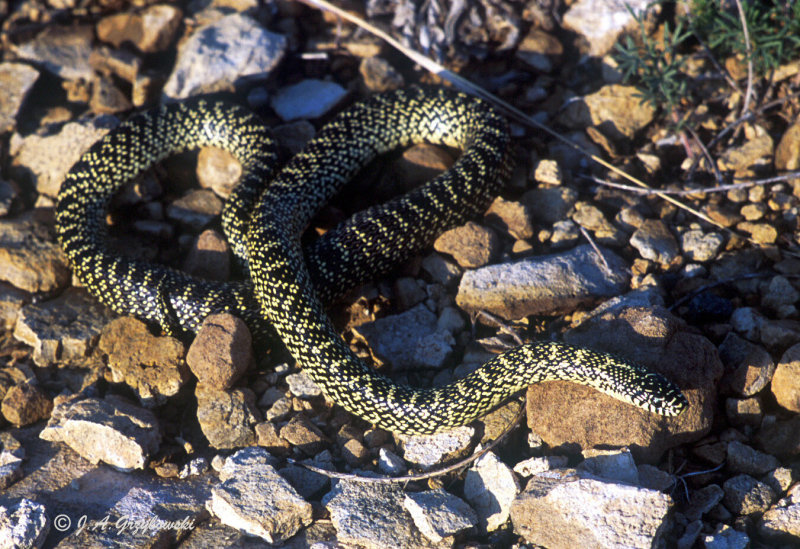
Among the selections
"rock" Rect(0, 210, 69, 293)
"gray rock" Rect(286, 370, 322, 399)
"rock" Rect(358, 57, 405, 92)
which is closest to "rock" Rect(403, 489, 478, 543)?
"gray rock" Rect(286, 370, 322, 399)

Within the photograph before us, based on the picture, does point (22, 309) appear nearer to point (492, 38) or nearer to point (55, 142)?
point (55, 142)

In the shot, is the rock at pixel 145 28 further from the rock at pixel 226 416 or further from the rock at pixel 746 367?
the rock at pixel 746 367

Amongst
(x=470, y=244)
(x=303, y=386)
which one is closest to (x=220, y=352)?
(x=303, y=386)

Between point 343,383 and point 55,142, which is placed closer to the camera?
point 343,383

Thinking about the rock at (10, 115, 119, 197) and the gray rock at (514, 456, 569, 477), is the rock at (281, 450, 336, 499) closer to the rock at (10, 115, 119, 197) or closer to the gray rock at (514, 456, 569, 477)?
the gray rock at (514, 456, 569, 477)

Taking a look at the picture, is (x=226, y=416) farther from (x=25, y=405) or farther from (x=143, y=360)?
(x=25, y=405)

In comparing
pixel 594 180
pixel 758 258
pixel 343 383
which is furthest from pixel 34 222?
pixel 758 258

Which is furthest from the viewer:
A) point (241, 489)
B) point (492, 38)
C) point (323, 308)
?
point (492, 38)

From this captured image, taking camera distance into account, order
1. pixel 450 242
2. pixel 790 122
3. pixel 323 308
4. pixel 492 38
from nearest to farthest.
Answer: pixel 323 308, pixel 450 242, pixel 790 122, pixel 492 38
